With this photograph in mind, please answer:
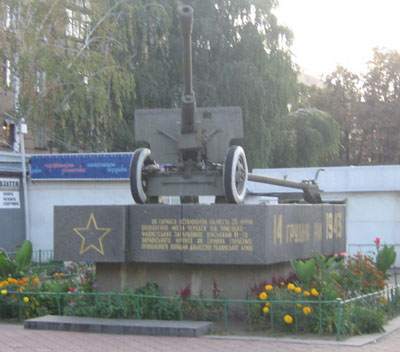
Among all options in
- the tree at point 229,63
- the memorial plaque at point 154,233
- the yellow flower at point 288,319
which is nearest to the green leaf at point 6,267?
the memorial plaque at point 154,233

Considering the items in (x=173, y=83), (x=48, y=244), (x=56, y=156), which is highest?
(x=173, y=83)

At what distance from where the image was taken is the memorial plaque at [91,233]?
11914 millimetres

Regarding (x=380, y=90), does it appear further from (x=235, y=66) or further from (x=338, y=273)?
(x=338, y=273)

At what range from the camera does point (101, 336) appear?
10688mm

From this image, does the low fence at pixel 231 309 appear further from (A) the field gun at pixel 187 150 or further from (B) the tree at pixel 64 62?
(B) the tree at pixel 64 62

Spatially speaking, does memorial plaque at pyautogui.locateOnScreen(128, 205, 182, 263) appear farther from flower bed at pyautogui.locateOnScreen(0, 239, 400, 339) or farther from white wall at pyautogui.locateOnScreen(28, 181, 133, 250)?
white wall at pyautogui.locateOnScreen(28, 181, 133, 250)

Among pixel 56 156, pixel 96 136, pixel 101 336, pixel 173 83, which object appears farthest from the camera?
pixel 173 83

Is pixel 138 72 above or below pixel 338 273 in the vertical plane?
above

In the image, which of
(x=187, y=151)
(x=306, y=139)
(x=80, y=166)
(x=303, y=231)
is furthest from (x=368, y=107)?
(x=187, y=151)

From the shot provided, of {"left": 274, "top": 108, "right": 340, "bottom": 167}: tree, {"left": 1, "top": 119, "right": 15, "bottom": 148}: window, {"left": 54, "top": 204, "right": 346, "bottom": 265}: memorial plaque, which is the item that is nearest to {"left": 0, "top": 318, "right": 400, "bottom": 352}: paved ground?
{"left": 54, "top": 204, "right": 346, "bottom": 265}: memorial plaque

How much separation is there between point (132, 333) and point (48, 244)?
1438cm

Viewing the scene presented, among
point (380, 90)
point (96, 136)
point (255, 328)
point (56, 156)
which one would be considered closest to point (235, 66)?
point (96, 136)

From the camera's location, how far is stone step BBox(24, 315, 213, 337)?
10.7 metres

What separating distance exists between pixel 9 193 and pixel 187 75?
43.8 ft
